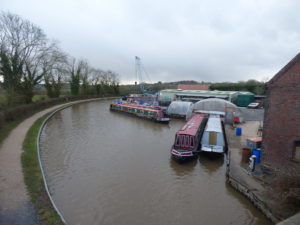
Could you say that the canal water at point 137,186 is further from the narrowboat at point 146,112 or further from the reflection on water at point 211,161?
the narrowboat at point 146,112

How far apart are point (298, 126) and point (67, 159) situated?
12.9 metres

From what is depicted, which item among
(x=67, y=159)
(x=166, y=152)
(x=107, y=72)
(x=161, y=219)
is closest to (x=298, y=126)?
(x=161, y=219)

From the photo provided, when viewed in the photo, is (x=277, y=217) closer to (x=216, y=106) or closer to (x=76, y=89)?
(x=216, y=106)

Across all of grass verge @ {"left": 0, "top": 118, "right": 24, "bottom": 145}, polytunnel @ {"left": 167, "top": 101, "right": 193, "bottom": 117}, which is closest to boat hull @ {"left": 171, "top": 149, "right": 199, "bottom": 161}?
grass verge @ {"left": 0, "top": 118, "right": 24, "bottom": 145}

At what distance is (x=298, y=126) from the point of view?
7.39m

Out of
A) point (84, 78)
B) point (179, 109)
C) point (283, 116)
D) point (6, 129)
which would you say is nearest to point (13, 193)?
point (6, 129)

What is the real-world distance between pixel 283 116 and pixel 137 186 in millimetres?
7431

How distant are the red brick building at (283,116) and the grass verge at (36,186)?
9.10 m

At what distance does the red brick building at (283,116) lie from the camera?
7.31 m

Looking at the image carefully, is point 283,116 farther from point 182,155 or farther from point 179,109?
point 179,109

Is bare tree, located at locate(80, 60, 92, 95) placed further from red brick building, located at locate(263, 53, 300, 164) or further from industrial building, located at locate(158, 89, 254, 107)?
red brick building, located at locate(263, 53, 300, 164)

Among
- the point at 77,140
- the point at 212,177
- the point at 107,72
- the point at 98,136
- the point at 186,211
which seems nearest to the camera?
the point at 186,211

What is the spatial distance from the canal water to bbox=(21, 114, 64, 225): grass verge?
79 centimetres

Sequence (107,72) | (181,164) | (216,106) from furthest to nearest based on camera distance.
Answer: (107,72)
(216,106)
(181,164)
